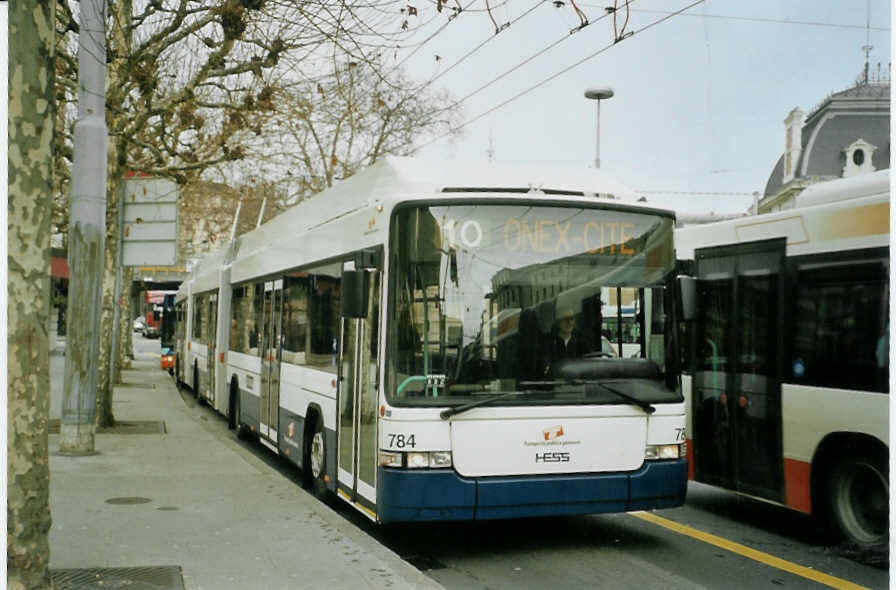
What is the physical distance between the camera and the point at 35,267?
17.5 feet

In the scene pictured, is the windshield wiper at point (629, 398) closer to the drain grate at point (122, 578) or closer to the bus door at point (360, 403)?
the bus door at point (360, 403)

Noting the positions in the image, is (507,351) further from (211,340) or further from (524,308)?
(211,340)

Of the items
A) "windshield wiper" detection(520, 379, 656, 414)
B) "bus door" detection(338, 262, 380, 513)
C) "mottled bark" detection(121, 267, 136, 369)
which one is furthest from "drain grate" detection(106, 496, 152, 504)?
"mottled bark" detection(121, 267, 136, 369)

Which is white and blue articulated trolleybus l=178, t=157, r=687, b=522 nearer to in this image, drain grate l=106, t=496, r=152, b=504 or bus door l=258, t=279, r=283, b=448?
drain grate l=106, t=496, r=152, b=504

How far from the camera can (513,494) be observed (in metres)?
7.29

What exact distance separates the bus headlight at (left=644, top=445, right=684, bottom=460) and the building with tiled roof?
2129 centimetres

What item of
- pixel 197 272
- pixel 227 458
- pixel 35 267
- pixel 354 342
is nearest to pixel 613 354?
pixel 354 342

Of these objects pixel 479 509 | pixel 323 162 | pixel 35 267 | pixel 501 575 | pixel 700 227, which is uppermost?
pixel 323 162

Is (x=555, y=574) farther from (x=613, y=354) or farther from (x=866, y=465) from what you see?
(x=866, y=465)

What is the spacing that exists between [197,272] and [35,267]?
18.0 m

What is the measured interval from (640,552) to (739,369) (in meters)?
1.92

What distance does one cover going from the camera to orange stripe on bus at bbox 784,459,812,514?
26.0 feet

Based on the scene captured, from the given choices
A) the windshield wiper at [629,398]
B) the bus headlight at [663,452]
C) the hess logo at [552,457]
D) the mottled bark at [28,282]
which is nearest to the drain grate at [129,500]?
the mottled bark at [28,282]

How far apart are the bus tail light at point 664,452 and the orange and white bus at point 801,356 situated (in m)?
0.98
